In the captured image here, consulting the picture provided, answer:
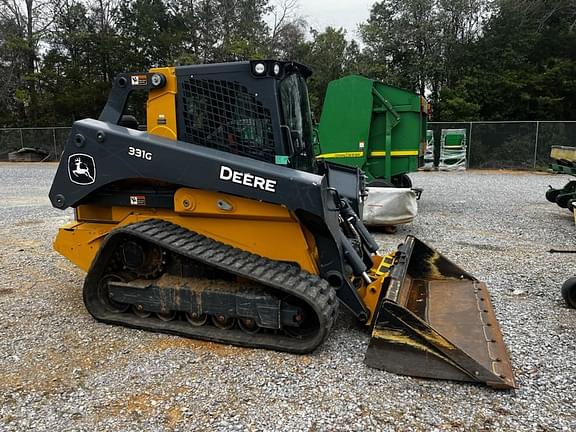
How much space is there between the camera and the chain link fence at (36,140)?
24.2 metres

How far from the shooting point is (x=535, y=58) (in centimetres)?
2525

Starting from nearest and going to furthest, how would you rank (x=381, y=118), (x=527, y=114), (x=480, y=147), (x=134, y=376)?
(x=134, y=376)
(x=381, y=118)
(x=480, y=147)
(x=527, y=114)

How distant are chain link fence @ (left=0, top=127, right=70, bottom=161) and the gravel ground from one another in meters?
21.5

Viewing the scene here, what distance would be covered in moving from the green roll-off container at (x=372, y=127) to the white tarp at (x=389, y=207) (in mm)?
1955

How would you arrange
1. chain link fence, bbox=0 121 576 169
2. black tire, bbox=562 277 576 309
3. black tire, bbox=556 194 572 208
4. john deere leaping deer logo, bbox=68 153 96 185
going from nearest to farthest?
1. john deere leaping deer logo, bbox=68 153 96 185
2. black tire, bbox=562 277 576 309
3. black tire, bbox=556 194 572 208
4. chain link fence, bbox=0 121 576 169

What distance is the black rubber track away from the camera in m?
3.31

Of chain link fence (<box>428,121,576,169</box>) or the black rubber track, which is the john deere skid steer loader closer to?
the black rubber track

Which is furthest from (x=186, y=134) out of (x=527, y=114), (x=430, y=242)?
(x=527, y=114)

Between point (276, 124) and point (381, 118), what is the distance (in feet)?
19.9

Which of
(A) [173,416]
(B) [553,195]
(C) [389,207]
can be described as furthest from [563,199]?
(A) [173,416]

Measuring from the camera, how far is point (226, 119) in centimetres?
384

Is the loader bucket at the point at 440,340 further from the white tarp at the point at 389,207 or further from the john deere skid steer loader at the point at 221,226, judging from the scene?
the white tarp at the point at 389,207

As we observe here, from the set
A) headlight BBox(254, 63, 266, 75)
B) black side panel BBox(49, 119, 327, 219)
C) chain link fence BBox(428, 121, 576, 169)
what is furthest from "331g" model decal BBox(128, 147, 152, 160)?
chain link fence BBox(428, 121, 576, 169)

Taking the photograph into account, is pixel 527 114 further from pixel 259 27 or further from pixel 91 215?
pixel 91 215
